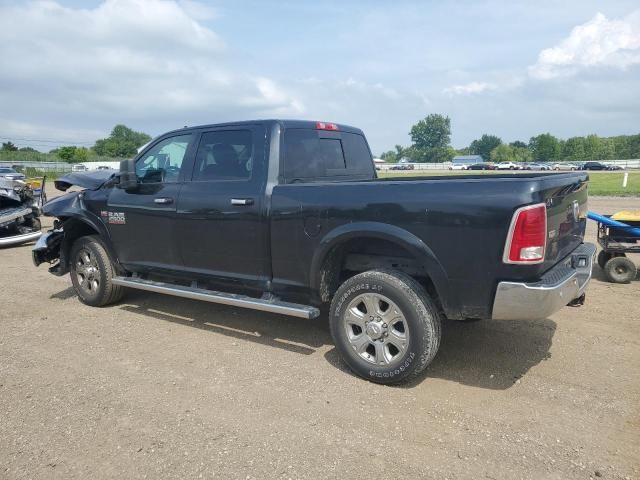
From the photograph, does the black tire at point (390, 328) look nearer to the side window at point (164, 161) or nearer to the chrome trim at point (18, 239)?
the side window at point (164, 161)

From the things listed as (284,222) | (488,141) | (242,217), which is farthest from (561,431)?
(488,141)

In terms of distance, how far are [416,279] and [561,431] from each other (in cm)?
143

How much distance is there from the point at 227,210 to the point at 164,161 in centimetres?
122

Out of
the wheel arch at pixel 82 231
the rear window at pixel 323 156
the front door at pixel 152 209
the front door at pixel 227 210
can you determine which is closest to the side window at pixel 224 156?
the front door at pixel 227 210

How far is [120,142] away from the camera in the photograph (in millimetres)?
123562

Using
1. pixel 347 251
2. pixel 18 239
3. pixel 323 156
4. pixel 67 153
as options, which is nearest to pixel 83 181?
pixel 323 156

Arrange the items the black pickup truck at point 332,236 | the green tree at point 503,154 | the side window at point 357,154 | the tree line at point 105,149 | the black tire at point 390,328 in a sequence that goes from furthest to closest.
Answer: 1. the green tree at point 503,154
2. the tree line at point 105,149
3. the side window at point 357,154
4. the black tire at point 390,328
5. the black pickup truck at point 332,236

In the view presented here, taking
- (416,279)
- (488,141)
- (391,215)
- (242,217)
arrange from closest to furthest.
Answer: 1. (391,215)
2. (416,279)
3. (242,217)
4. (488,141)

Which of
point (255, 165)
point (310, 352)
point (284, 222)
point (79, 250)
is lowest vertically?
point (310, 352)

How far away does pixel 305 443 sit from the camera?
3088 millimetres

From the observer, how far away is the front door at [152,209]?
16.6ft

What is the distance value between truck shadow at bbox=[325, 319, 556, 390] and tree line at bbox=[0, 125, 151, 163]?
226 feet

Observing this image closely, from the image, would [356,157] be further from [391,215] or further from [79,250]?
[79,250]

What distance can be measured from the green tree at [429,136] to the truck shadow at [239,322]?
152 m
